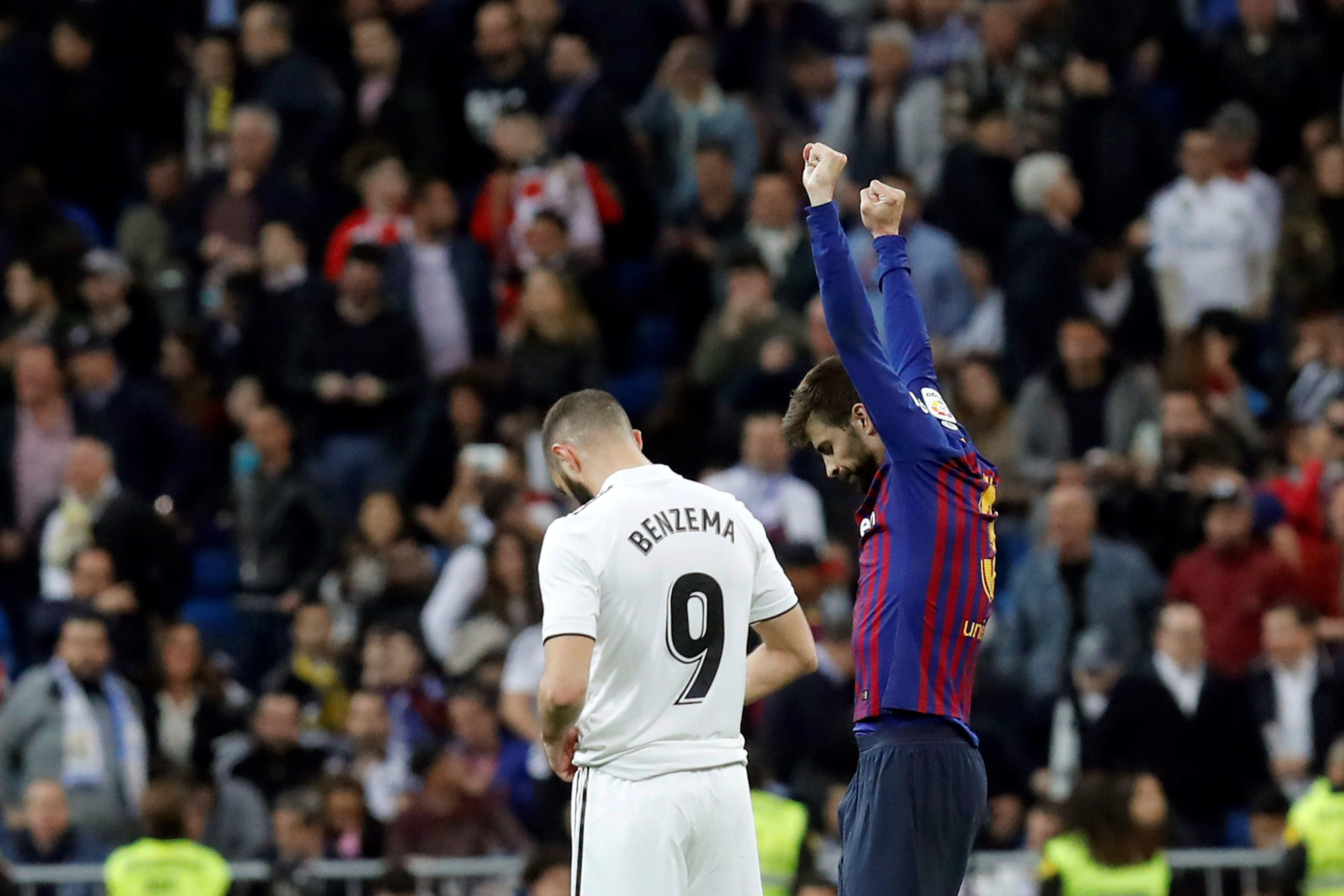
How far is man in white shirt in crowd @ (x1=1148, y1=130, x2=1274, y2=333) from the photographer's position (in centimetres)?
1680

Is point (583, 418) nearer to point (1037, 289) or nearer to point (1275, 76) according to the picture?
point (1037, 289)

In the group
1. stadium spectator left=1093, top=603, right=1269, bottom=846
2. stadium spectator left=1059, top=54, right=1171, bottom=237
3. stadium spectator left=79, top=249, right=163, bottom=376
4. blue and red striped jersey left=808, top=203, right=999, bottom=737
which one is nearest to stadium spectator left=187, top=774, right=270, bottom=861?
stadium spectator left=79, top=249, right=163, bottom=376

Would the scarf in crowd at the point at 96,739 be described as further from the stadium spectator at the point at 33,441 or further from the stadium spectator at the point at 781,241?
the stadium spectator at the point at 781,241

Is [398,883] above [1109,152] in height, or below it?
below

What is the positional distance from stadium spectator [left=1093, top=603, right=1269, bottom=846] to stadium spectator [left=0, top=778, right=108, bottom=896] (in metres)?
5.86

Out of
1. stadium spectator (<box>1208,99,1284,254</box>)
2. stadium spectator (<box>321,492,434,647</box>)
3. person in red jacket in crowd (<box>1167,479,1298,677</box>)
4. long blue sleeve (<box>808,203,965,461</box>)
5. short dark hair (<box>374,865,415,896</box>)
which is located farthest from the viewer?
stadium spectator (<box>1208,99,1284,254</box>)

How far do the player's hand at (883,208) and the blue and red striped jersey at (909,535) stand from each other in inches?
13.1

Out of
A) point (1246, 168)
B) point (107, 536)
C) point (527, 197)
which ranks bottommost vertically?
point (107, 536)

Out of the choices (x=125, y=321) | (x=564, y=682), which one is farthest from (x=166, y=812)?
(x=564, y=682)

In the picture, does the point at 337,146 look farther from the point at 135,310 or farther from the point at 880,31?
the point at 880,31

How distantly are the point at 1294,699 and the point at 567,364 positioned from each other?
18.1 ft

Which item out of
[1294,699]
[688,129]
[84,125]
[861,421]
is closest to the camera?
[861,421]

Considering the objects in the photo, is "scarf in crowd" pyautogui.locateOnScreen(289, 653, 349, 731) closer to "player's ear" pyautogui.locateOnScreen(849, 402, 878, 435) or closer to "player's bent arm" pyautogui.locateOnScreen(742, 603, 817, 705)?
"player's bent arm" pyautogui.locateOnScreen(742, 603, 817, 705)

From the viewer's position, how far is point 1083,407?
15.3 metres
